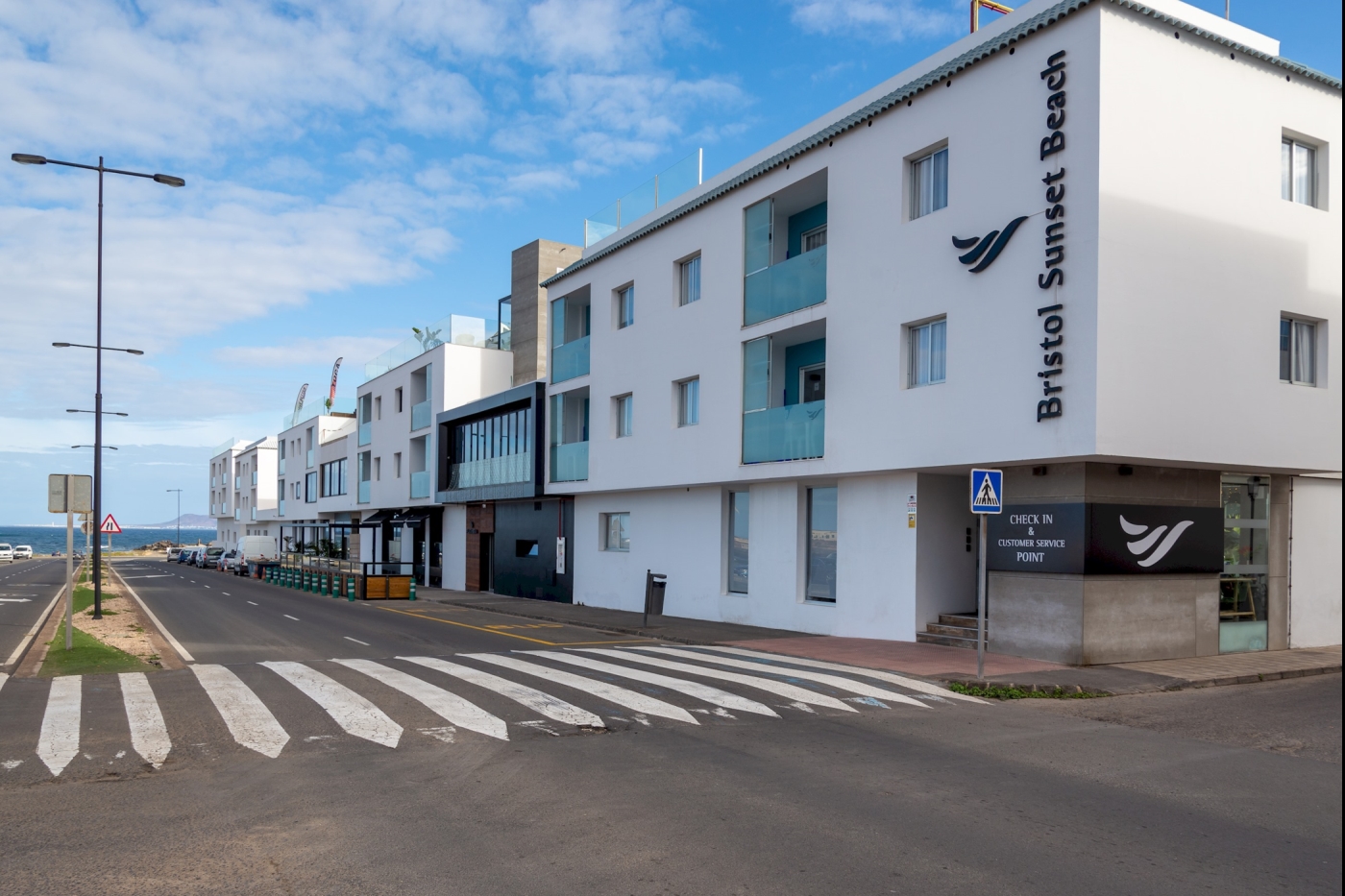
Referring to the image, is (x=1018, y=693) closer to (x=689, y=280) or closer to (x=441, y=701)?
(x=441, y=701)

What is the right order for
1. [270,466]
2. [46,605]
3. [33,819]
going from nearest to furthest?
[33,819], [46,605], [270,466]

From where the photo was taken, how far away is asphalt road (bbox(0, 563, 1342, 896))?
5.50m

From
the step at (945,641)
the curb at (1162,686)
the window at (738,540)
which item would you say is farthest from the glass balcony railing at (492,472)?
the curb at (1162,686)

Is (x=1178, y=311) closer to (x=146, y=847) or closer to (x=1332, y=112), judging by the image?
(x=1332, y=112)

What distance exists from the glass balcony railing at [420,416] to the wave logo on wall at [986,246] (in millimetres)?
30345

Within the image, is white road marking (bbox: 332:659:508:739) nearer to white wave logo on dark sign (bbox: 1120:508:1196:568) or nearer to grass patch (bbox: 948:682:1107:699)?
grass patch (bbox: 948:682:1107:699)

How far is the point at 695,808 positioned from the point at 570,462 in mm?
23389

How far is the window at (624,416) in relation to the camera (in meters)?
27.2

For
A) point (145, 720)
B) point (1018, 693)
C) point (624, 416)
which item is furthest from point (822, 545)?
point (145, 720)

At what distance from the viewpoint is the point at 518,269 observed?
43.9 metres

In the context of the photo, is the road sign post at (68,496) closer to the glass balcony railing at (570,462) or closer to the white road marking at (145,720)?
the white road marking at (145,720)

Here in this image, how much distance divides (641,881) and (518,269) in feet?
132

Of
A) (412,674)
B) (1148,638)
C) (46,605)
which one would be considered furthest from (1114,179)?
(46,605)

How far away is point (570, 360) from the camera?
99.2 ft
